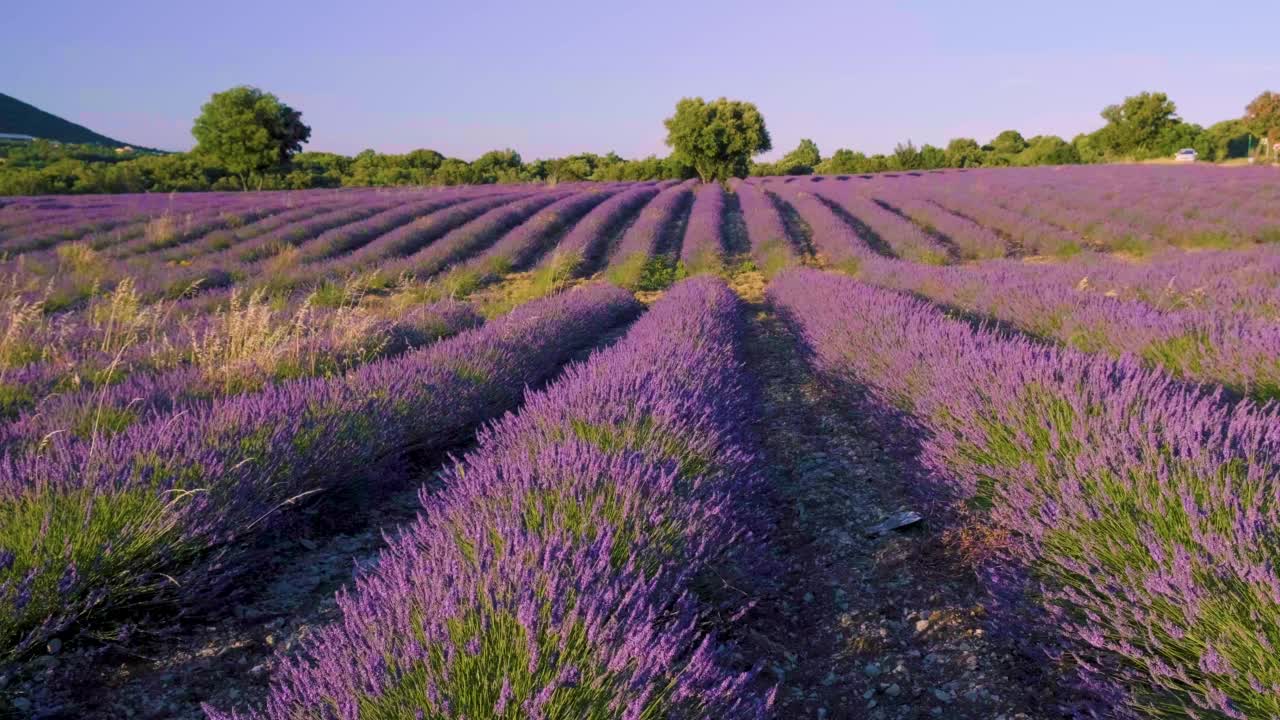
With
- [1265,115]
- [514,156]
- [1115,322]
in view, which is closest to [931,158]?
[1265,115]

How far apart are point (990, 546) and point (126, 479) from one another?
122 inches

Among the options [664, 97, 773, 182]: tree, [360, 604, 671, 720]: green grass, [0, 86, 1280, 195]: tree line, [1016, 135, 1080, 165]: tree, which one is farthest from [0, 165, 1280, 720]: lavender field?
[1016, 135, 1080, 165]: tree

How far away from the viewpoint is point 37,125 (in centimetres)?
9500

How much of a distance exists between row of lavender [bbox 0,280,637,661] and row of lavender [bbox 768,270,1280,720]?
2.49 meters

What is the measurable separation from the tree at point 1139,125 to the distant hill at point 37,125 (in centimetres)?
10998

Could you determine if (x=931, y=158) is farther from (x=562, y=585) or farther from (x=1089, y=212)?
(x=562, y=585)

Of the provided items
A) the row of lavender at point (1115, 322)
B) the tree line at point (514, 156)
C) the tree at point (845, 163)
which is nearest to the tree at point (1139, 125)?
the tree line at point (514, 156)

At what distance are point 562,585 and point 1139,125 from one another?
5364cm

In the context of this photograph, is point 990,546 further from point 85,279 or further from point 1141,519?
point 85,279

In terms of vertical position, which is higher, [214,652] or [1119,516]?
[1119,516]

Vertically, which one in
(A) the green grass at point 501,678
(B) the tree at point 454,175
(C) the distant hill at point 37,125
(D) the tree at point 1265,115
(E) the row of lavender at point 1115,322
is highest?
(C) the distant hill at point 37,125

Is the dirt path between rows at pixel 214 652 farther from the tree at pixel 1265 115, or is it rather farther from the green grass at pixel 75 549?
the tree at pixel 1265 115

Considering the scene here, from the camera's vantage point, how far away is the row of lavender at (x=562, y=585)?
1.42 m

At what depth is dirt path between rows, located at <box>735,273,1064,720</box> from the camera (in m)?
2.06
